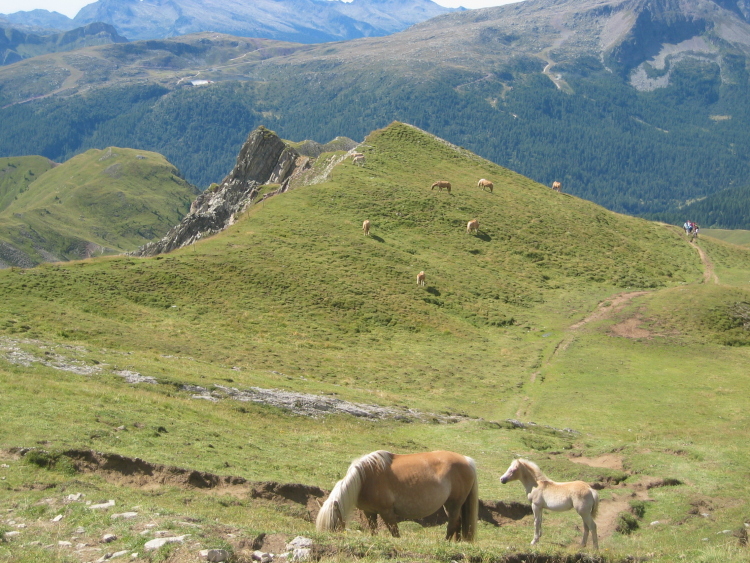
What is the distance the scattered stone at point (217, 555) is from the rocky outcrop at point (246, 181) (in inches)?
3199

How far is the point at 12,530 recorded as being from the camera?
40.8 feet

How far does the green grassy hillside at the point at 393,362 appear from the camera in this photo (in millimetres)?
16438

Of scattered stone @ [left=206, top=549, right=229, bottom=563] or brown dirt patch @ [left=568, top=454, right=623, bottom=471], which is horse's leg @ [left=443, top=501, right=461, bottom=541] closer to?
scattered stone @ [left=206, top=549, right=229, bottom=563]

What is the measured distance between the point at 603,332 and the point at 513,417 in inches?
802

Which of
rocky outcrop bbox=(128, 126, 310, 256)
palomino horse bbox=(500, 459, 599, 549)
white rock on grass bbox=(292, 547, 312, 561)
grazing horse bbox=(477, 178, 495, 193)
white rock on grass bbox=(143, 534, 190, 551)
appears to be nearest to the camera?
white rock on grass bbox=(292, 547, 312, 561)

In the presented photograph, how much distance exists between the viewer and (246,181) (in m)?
105

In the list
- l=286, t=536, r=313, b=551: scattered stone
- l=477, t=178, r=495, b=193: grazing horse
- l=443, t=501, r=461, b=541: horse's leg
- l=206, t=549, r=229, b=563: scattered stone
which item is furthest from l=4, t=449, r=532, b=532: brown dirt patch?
l=477, t=178, r=495, b=193: grazing horse

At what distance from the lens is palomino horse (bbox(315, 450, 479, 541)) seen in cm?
1370

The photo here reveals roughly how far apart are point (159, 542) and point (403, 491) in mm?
5193

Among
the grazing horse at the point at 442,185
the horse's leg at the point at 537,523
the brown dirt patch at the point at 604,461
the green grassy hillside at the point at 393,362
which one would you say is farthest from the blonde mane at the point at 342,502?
the grazing horse at the point at 442,185

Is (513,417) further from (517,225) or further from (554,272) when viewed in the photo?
(517,225)

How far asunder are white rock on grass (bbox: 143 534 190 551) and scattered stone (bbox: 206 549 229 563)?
924mm

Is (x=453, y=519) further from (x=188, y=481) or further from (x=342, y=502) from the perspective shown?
(x=188, y=481)

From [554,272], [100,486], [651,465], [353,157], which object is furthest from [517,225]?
[100,486]
